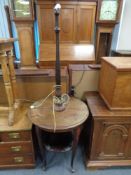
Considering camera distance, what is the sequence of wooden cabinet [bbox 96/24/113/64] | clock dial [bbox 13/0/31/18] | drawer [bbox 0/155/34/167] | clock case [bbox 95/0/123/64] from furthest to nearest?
wooden cabinet [bbox 96/24/113/64] < clock case [bbox 95/0/123/64] < clock dial [bbox 13/0/31/18] < drawer [bbox 0/155/34/167]

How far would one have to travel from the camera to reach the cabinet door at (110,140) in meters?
1.27

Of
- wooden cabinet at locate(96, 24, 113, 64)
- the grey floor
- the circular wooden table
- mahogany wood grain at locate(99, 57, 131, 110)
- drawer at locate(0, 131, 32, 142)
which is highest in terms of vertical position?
wooden cabinet at locate(96, 24, 113, 64)

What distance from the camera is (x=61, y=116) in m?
1.18

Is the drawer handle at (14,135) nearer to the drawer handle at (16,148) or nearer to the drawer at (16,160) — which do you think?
the drawer handle at (16,148)

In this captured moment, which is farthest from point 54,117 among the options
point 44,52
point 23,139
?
point 44,52

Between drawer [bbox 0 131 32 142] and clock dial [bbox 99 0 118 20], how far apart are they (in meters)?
2.31

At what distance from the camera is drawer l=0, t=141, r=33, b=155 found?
51.8 inches

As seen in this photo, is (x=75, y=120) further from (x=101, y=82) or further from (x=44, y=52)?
(x=44, y=52)

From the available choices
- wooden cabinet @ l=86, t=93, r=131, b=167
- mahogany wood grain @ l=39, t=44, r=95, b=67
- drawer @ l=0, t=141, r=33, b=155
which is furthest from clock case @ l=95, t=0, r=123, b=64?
drawer @ l=0, t=141, r=33, b=155

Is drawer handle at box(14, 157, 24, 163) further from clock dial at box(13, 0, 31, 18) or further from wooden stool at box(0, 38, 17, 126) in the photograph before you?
clock dial at box(13, 0, 31, 18)

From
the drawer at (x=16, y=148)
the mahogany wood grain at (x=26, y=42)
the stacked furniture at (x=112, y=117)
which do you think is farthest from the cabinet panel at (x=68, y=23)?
the drawer at (x=16, y=148)

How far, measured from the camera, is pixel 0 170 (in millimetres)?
1430

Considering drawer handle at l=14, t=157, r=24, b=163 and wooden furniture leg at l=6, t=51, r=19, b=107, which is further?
drawer handle at l=14, t=157, r=24, b=163

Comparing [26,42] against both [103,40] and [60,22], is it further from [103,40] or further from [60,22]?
[103,40]
